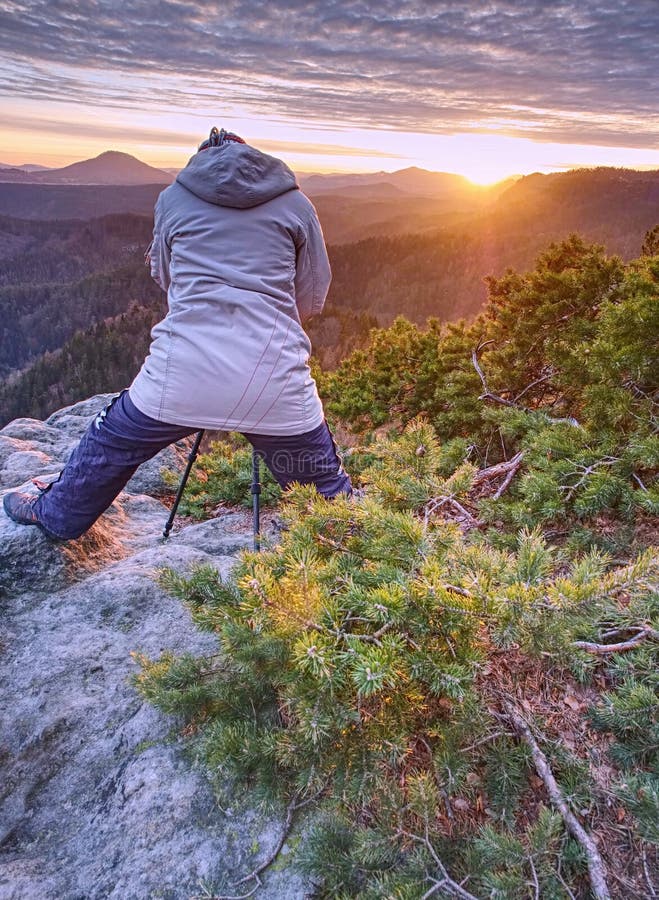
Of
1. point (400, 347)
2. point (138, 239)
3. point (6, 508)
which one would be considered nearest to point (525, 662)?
point (6, 508)

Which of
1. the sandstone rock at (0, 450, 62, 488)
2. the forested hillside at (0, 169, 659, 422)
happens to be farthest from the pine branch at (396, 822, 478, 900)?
the forested hillside at (0, 169, 659, 422)

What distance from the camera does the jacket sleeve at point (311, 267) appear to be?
2.84 metres

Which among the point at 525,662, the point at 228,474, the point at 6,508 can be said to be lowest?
the point at 228,474

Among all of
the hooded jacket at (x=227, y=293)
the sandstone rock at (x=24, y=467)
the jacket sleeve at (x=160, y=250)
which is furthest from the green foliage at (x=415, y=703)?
the sandstone rock at (x=24, y=467)

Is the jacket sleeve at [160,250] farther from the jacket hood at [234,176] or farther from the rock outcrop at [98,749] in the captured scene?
the rock outcrop at [98,749]

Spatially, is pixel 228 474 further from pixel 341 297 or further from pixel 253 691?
pixel 341 297

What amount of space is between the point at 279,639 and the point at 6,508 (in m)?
2.77

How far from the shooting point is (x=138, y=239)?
184500 mm

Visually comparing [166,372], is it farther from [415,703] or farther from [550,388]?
[550,388]

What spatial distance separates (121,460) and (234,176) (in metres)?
1.62

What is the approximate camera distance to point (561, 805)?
134 centimetres

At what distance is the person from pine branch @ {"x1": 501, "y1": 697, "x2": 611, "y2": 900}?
1831 mm

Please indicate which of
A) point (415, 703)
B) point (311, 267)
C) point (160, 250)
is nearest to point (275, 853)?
point (415, 703)

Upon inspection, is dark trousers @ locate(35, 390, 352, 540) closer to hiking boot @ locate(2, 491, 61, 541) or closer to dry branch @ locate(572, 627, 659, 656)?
hiking boot @ locate(2, 491, 61, 541)
